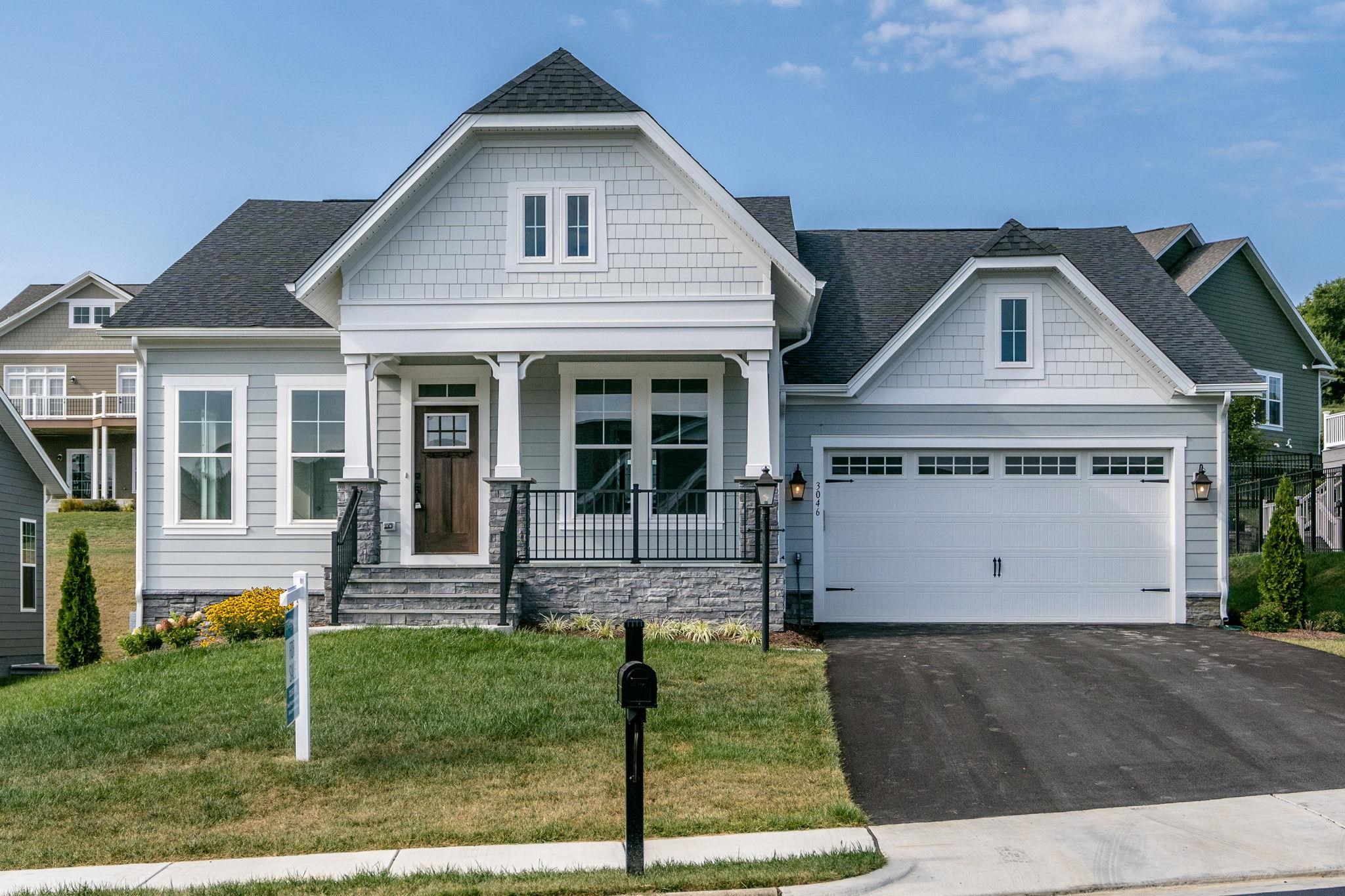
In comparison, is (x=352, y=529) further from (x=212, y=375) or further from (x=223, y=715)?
(x=223, y=715)

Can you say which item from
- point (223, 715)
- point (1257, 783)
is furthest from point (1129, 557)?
point (223, 715)


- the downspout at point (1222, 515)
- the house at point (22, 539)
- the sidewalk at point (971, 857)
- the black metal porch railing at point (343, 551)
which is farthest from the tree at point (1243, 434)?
the house at point (22, 539)

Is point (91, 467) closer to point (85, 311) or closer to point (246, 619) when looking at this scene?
point (85, 311)

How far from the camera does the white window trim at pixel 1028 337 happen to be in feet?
52.8

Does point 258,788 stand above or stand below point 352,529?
below

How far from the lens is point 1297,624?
1542 centimetres

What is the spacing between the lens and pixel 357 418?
14.8 m

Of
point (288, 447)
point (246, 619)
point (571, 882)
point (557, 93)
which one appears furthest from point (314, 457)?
point (571, 882)

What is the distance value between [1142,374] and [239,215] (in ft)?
45.0

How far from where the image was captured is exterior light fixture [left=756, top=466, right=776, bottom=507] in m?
12.8

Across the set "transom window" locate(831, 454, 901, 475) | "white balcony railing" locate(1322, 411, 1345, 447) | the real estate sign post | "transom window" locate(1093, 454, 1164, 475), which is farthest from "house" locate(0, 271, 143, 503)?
"white balcony railing" locate(1322, 411, 1345, 447)

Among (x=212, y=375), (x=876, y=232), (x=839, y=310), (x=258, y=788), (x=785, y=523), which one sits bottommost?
(x=258, y=788)

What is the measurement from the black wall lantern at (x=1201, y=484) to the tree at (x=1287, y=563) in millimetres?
831

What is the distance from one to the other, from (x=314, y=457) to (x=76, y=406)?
24749mm
